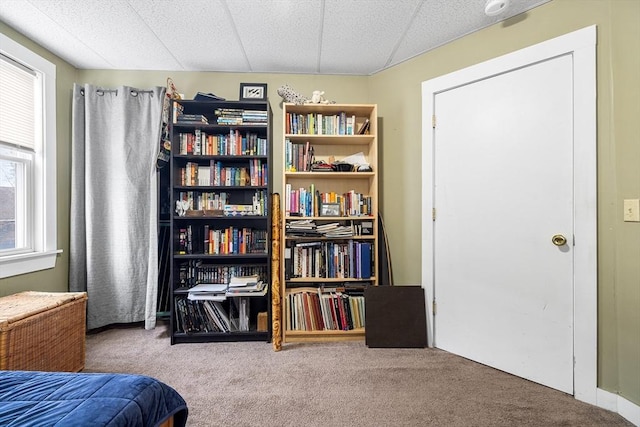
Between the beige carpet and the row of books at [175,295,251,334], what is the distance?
0.44ft

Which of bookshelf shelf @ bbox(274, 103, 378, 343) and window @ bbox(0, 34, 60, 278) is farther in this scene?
bookshelf shelf @ bbox(274, 103, 378, 343)

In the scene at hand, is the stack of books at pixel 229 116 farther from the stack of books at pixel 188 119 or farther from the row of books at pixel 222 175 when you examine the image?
the row of books at pixel 222 175

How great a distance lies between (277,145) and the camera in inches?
109

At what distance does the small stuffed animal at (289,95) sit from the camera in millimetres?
2455

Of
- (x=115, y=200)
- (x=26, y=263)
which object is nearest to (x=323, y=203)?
(x=115, y=200)

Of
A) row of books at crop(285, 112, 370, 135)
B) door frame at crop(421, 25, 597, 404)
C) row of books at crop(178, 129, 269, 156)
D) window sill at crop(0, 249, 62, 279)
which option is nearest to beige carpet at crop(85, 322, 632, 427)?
door frame at crop(421, 25, 597, 404)

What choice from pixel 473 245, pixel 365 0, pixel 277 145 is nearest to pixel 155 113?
pixel 277 145

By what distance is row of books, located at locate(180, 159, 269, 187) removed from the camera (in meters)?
2.48

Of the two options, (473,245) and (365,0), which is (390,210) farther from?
(365,0)

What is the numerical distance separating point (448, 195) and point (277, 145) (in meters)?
1.62

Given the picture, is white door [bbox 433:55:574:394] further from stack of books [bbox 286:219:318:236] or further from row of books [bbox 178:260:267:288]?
row of books [bbox 178:260:267:288]

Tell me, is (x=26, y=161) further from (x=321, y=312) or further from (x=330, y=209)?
(x=321, y=312)

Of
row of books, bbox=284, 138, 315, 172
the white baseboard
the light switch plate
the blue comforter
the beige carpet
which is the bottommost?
the beige carpet

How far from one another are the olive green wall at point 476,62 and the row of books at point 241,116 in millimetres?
300
